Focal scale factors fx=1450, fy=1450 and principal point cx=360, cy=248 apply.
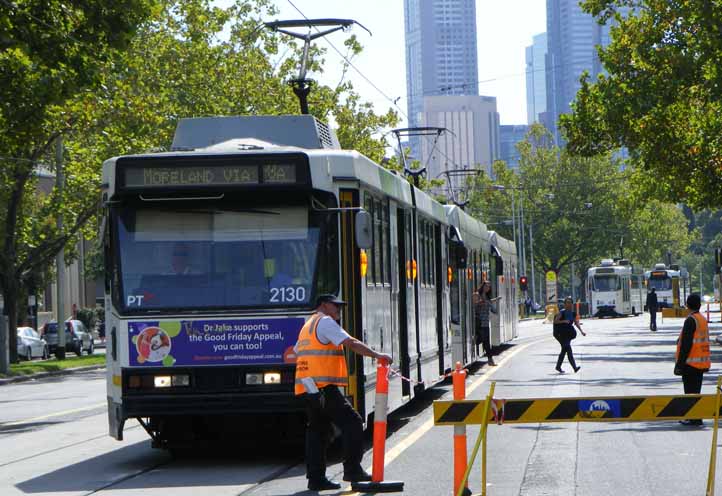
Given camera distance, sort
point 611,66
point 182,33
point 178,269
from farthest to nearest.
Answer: point 182,33, point 611,66, point 178,269

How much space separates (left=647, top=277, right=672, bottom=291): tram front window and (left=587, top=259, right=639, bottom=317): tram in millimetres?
4319

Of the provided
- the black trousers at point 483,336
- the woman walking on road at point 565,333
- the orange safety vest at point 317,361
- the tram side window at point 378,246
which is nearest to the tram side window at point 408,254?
the tram side window at point 378,246

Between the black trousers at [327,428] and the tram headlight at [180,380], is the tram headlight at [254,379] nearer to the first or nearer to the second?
the tram headlight at [180,380]

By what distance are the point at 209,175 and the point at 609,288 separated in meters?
66.8

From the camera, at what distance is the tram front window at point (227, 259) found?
13.4m

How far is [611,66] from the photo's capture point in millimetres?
35062

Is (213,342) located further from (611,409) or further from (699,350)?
(699,350)

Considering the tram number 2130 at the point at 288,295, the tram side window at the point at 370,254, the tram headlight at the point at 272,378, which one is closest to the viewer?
the tram headlight at the point at 272,378

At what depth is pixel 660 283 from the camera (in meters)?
86.1

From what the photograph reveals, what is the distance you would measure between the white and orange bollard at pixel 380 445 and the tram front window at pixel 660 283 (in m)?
76.3

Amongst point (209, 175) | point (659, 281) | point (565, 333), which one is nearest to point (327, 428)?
point (209, 175)

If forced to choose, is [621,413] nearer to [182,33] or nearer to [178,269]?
[178,269]

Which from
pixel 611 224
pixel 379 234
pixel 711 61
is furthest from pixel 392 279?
pixel 611 224

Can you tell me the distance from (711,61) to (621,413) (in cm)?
2333
